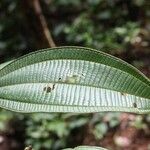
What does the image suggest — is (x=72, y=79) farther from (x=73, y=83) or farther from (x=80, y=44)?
(x=80, y=44)

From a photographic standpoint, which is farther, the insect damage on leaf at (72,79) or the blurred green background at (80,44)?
the blurred green background at (80,44)

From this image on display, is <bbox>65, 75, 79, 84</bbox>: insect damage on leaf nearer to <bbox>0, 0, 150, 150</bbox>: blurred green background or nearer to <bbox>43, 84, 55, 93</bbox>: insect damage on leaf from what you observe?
<bbox>43, 84, 55, 93</bbox>: insect damage on leaf

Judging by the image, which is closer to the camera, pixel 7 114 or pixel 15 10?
pixel 7 114

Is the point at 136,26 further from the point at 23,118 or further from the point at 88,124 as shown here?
the point at 23,118

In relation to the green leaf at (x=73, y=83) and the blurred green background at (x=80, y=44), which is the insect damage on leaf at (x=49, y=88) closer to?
the green leaf at (x=73, y=83)

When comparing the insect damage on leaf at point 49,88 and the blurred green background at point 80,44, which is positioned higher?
the blurred green background at point 80,44

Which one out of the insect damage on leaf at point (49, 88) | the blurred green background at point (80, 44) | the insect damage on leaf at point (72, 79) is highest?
the blurred green background at point (80, 44)

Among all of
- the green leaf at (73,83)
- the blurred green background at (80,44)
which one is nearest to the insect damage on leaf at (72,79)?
the green leaf at (73,83)

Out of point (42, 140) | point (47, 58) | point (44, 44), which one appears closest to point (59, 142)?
point (42, 140)
